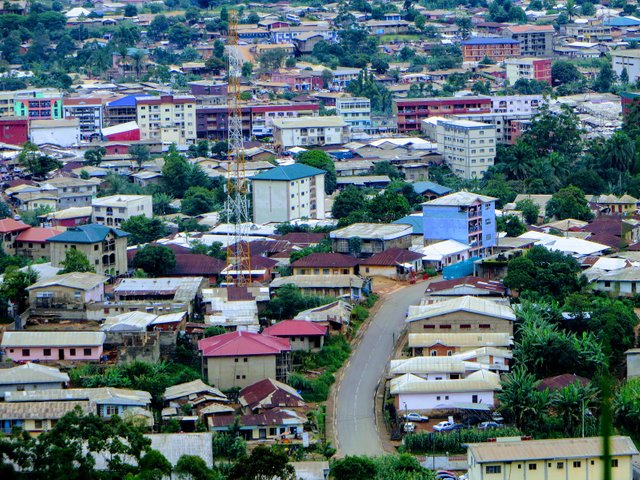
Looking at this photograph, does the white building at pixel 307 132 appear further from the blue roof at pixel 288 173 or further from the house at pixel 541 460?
the house at pixel 541 460

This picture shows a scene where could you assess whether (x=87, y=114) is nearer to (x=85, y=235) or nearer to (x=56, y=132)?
(x=56, y=132)

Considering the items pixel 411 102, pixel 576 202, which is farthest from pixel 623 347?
pixel 411 102

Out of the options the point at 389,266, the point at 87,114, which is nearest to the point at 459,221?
the point at 389,266

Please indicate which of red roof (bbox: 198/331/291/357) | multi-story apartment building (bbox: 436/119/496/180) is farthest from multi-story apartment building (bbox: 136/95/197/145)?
red roof (bbox: 198/331/291/357)

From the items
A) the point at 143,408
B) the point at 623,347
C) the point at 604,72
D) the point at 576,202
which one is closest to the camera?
the point at 143,408

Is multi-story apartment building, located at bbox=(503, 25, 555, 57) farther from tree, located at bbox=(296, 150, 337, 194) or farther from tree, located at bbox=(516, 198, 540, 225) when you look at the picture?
tree, located at bbox=(516, 198, 540, 225)

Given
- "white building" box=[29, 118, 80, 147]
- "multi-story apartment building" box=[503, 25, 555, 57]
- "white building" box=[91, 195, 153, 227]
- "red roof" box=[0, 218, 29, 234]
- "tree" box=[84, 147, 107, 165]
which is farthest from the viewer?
"multi-story apartment building" box=[503, 25, 555, 57]

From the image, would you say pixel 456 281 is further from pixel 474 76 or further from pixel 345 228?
pixel 474 76
